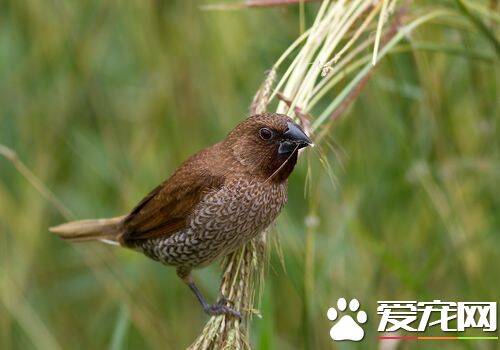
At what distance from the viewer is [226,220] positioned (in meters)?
2.85

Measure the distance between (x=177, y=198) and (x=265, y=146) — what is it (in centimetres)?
40

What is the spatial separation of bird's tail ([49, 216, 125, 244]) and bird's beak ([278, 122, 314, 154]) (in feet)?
3.21

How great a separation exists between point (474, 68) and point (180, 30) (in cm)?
134

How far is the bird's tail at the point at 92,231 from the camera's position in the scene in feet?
11.5

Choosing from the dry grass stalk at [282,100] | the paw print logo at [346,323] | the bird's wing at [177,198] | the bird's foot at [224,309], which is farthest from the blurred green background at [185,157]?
the bird's foot at [224,309]

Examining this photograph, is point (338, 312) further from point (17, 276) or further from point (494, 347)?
point (17, 276)

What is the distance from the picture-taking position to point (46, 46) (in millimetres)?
4207

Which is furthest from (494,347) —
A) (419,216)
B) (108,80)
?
(108,80)

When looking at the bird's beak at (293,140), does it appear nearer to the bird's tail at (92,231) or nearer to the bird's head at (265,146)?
the bird's head at (265,146)

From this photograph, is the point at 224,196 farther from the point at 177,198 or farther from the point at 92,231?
the point at 92,231

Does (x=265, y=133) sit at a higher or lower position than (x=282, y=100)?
higher

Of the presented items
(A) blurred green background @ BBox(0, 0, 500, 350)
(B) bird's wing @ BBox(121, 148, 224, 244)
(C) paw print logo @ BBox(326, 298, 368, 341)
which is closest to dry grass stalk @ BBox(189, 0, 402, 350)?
(B) bird's wing @ BBox(121, 148, 224, 244)

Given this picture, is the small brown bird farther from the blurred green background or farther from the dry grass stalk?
the blurred green background

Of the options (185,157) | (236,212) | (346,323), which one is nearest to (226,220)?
(236,212)
